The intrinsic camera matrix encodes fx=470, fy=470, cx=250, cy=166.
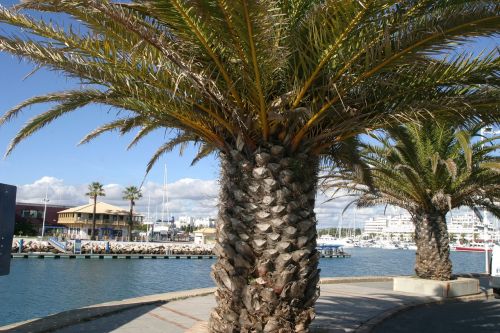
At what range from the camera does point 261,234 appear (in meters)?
5.89

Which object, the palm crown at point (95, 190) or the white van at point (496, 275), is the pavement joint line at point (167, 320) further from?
the palm crown at point (95, 190)

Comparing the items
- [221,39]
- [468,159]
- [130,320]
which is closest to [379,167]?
[468,159]

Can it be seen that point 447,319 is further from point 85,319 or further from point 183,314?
point 85,319

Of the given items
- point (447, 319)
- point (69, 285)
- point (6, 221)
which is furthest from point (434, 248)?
point (69, 285)

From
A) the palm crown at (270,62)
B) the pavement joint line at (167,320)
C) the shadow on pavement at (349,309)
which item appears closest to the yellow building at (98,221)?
the shadow on pavement at (349,309)

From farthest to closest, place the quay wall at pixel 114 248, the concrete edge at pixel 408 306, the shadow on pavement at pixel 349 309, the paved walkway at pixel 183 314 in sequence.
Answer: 1. the quay wall at pixel 114 248
2. the concrete edge at pixel 408 306
3. the shadow on pavement at pixel 349 309
4. the paved walkway at pixel 183 314

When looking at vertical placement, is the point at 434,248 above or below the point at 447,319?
above

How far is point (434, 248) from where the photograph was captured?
14430mm

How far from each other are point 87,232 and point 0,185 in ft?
231

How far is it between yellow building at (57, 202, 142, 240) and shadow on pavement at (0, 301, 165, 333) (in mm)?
64135

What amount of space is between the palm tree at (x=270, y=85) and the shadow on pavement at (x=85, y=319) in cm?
301

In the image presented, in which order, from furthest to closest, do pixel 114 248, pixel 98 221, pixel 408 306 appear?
pixel 98 221 → pixel 114 248 → pixel 408 306

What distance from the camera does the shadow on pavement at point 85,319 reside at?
7891 mm

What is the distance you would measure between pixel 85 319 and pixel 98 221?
6857 cm
